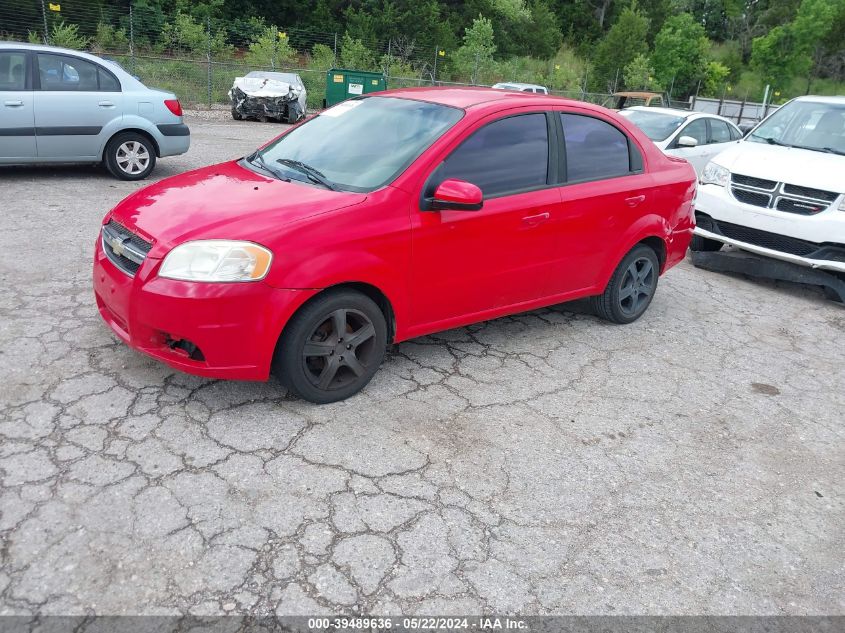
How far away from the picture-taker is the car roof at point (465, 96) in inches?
171

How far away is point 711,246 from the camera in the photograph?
303 inches

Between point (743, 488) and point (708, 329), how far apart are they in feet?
7.81

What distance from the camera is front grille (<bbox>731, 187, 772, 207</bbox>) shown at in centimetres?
686

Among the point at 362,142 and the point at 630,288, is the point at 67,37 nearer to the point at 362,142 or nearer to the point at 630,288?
the point at 362,142

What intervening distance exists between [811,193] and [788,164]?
19.0 inches

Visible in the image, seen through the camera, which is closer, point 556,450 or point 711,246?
point 556,450

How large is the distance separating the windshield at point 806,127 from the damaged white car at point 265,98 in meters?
12.4

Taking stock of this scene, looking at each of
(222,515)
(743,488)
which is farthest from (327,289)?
(743,488)

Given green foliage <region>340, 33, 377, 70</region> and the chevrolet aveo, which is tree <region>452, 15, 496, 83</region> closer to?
green foliage <region>340, 33, 377, 70</region>

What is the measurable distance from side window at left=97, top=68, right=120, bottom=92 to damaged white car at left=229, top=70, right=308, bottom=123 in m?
9.29

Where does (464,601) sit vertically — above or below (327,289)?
below

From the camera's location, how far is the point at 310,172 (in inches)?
162

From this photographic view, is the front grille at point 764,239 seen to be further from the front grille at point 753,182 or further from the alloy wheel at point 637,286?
the alloy wheel at point 637,286

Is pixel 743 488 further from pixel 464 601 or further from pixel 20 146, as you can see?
pixel 20 146
